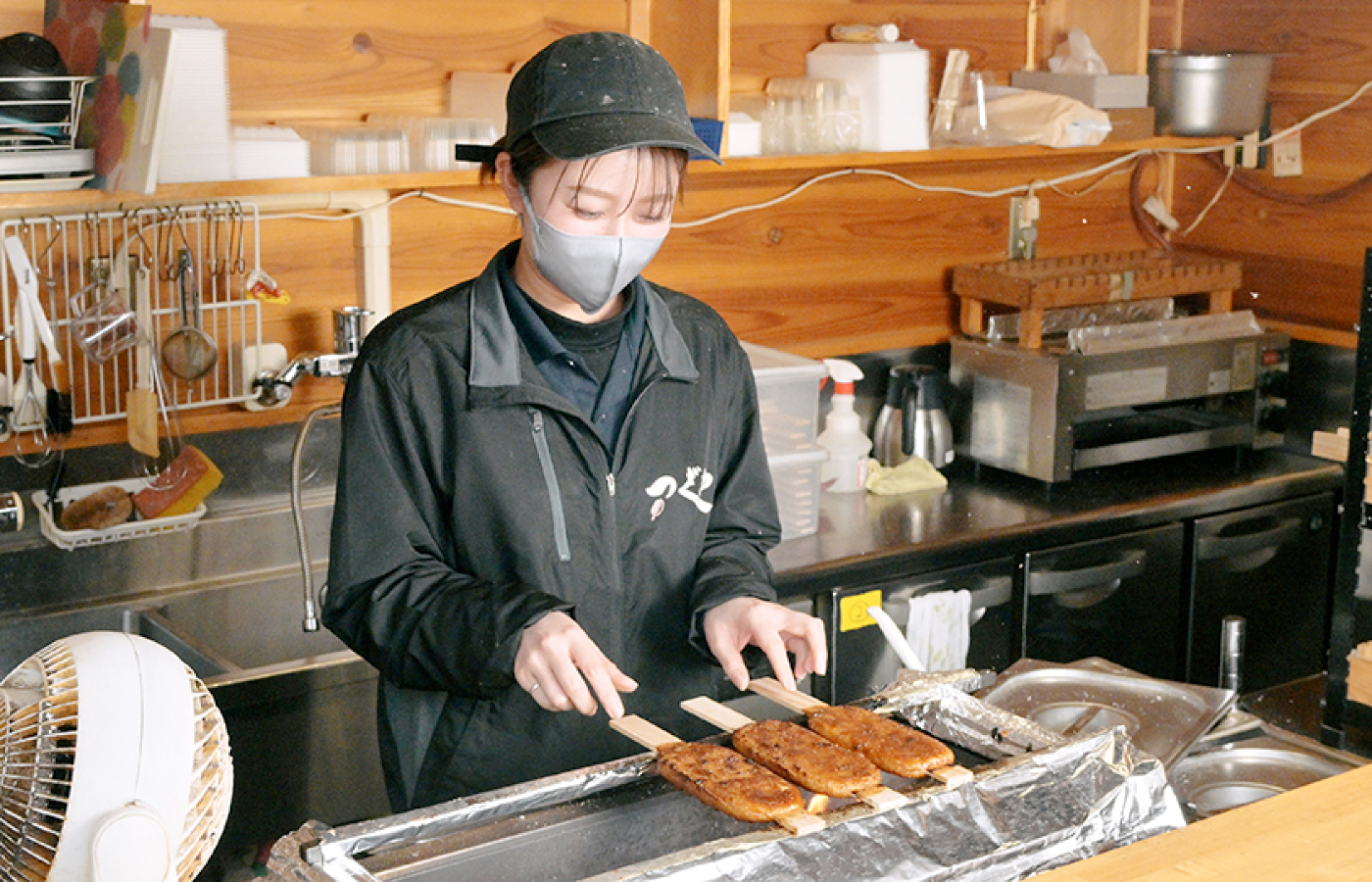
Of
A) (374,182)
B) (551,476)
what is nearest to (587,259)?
(551,476)

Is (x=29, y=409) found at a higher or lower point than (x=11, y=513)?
higher

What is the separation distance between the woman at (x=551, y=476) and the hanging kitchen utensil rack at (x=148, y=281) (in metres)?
0.95

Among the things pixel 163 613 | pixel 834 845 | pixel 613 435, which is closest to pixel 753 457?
pixel 613 435

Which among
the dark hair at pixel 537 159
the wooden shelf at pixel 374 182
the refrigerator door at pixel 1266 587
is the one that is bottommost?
the refrigerator door at pixel 1266 587

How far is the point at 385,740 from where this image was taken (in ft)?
5.88

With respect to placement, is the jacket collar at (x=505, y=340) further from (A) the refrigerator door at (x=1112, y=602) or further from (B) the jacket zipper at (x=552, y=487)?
(A) the refrigerator door at (x=1112, y=602)

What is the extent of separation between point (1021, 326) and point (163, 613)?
1.81 metres

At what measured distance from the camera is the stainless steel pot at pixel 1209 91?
3.42 m

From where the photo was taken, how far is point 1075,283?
3.28 metres

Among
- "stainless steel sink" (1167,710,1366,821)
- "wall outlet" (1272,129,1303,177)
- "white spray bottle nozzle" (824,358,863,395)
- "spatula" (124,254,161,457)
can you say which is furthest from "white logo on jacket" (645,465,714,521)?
"wall outlet" (1272,129,1303,177)

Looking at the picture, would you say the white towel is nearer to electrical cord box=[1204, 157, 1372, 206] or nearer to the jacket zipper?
the jacket zipper

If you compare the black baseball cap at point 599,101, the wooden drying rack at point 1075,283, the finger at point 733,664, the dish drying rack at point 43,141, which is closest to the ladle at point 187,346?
the dish drying rack at point 43,141

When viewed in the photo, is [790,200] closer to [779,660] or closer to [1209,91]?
[1209,91]

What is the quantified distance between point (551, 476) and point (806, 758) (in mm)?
450
